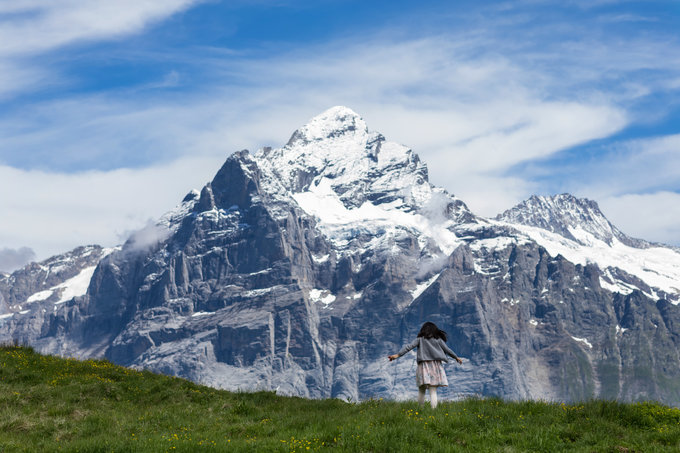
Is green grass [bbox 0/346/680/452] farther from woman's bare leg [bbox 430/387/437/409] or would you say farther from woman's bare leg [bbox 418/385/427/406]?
woman's bare leg [bbox 418/385/427/406]

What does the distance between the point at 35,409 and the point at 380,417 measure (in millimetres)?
12512

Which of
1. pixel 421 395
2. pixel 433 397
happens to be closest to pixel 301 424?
pixel 421 395

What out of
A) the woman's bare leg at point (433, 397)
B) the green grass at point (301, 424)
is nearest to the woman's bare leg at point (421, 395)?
the woman's bare leg at point (433, 397)

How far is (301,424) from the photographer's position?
2372 cm

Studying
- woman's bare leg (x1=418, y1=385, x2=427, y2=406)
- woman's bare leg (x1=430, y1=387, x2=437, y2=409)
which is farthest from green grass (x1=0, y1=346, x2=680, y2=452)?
woman's bare leg (x1=418, y1=385, x2=427, y2=406)

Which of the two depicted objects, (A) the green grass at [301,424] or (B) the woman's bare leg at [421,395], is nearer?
(A) the green grass at [301,424]

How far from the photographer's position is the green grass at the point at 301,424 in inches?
800

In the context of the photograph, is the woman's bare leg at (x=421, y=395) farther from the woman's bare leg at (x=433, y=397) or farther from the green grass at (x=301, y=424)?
the green grass at (x=301, y=424)

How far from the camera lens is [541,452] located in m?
19.6

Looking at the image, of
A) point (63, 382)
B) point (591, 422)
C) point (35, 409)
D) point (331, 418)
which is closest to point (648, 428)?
point (591, 422)


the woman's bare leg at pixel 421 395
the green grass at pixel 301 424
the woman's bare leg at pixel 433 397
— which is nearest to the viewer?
the green grass at pixel 301 424

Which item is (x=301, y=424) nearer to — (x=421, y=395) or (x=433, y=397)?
(x=421, y=395)

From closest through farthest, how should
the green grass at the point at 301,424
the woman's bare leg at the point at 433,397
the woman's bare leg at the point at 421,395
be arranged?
the green grass at the point at 301,424 < the woman's bare leg at the point at 433,397 < the woman's bare leg at the point at 421,395

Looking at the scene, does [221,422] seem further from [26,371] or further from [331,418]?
[26,371]
